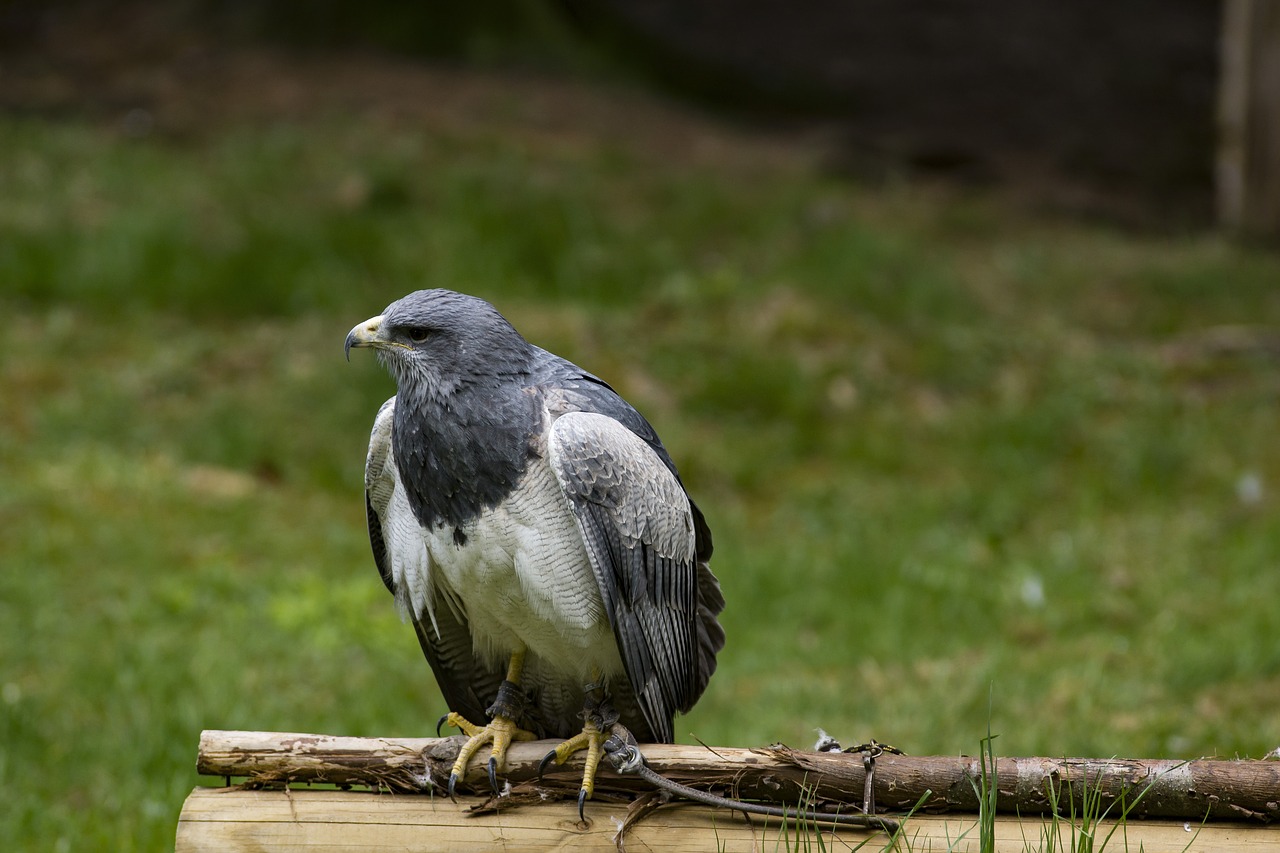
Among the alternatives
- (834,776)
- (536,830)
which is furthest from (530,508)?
(834,776)

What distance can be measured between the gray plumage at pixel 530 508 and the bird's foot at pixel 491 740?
4.3 inches

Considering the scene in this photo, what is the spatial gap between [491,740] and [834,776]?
819 mm

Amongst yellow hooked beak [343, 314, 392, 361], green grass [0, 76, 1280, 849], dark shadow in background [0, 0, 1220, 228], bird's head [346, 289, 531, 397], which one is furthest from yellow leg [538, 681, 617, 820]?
dark shadow in background [0, 0, 1220, 228]

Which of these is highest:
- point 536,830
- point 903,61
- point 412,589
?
point 903,61

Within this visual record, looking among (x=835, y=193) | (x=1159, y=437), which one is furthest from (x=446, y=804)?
(x=835, y=193)

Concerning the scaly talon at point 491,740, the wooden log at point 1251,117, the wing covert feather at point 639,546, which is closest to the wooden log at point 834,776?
the scaly talon at point 491,740

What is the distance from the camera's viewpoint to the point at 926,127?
12594 millimetres

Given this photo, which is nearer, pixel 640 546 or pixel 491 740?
pixel 640 546

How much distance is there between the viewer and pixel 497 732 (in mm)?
3041

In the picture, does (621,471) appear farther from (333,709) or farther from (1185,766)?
(333,709)

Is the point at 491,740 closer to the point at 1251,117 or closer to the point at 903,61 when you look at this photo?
the point at 1251,117

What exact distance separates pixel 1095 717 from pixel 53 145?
27.1 ft

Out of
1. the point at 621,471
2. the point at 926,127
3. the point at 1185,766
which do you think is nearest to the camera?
the point at 1185,766

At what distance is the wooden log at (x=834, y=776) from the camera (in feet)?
8.73
